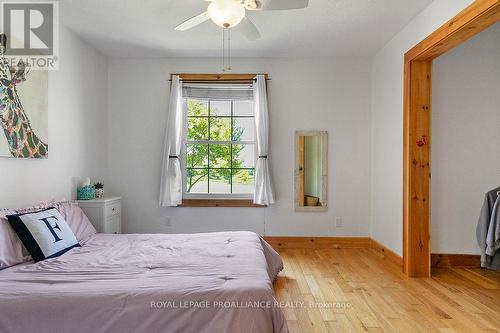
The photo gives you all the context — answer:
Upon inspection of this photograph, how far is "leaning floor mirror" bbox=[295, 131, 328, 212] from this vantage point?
4516 mm

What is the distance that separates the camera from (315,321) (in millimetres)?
2369

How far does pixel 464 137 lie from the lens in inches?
144

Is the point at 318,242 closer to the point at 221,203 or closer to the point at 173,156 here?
the point at 221,203

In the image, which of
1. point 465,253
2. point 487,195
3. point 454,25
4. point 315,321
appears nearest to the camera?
point 315,321

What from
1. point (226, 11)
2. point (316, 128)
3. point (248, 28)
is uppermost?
point (248, 28)

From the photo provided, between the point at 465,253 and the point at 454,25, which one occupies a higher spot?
the point at 454,25

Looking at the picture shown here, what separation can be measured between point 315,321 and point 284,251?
196 centimetres

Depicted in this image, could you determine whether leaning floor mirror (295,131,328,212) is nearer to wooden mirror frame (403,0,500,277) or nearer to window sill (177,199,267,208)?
window sill (177,199,267,208)

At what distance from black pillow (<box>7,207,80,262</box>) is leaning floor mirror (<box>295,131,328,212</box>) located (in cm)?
280

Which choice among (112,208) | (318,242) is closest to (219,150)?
(112,208)

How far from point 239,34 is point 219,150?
1.56 metres

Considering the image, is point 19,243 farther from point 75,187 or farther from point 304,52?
point 304,52

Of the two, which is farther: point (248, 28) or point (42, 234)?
point (248, 28)

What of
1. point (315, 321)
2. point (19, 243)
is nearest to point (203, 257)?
point (315, 321)
